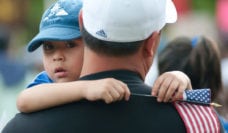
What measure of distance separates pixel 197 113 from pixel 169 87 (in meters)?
0.15

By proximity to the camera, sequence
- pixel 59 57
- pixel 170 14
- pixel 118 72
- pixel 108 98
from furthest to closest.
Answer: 1. pixel 59 57
2. pixel 170 14
3. pixel 118 72
4. pixel 108 98

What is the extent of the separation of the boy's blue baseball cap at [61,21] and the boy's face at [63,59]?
54 mm

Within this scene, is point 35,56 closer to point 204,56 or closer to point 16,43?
point 16,43

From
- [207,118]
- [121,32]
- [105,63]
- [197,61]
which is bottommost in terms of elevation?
[197,61]

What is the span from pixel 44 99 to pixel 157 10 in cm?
54

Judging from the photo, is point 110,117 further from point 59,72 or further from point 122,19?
point 59,72

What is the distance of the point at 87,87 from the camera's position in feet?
11.9

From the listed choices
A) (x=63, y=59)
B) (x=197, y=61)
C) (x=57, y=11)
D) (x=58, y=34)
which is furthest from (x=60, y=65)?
(x=197, y=61)

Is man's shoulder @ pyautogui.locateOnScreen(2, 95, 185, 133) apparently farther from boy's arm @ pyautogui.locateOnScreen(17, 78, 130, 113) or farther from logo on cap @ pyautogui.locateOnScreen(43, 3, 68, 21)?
logo on cap @ pyautogui.locateOnScreen(43, 3, 68, 21)

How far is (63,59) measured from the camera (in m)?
4.32

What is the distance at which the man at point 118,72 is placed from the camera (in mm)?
3617

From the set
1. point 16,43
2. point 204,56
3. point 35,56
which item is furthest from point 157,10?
point 16,43

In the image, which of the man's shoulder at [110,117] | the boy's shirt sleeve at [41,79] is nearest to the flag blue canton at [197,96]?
the man's shoulder at [110,117]

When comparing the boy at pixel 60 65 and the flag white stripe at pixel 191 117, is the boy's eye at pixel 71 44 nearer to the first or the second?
the boy at pixel 60 65
